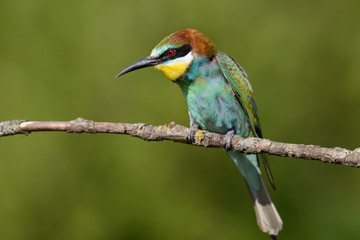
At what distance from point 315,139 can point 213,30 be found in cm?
143

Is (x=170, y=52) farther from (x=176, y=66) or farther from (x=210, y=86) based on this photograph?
(x=210, y=86)

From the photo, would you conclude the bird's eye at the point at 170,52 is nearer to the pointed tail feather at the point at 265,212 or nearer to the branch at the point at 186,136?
the branch at the point at 186,136

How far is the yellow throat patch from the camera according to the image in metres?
3.30

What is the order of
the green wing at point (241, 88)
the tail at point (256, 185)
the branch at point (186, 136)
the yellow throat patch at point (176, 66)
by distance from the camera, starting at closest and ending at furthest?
the branch at point (186, 136), the yellow throat patch at point (176, 66), the green wing at point (241, 88), the tail at point (256, 185)

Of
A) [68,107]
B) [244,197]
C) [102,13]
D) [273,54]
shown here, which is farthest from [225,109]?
[102,13]

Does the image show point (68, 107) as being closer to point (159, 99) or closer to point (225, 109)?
point (159, 99)

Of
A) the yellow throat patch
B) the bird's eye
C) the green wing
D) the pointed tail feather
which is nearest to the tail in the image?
the pointed tail feather

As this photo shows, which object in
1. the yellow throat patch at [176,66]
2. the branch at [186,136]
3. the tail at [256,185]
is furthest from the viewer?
the tail at [256,185]

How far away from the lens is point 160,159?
4.00 metres

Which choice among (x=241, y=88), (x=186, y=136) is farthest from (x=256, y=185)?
(x=186, y=136)

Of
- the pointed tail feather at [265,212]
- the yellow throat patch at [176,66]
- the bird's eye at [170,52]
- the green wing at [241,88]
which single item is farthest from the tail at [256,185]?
the bird's eye at [170,52]

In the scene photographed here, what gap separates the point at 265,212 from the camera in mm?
3596

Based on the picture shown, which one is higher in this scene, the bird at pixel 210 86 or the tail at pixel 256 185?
the bird at pixel 210 86

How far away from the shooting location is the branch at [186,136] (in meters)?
2.15
